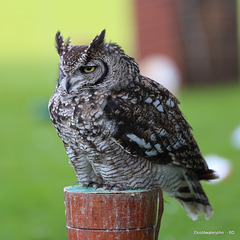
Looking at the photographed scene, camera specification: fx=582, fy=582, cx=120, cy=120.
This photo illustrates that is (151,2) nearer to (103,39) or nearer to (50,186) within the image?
(50,186)

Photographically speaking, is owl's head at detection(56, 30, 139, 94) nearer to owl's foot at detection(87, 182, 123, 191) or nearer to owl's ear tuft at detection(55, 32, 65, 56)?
owl's ear tuft at detection(55, 32, 65, 56)

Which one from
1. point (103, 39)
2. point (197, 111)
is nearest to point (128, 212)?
point (103, 39)

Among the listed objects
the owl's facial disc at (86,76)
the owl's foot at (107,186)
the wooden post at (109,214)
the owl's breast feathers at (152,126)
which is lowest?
the wooden post at (109,214)

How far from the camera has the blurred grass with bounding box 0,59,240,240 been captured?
591 cm

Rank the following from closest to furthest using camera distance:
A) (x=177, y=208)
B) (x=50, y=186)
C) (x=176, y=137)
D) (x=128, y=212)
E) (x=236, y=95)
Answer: (x=128, y=212), (x=176, y=137), (x=177, y=208), (x=50, y=186), (x=236, y=95)

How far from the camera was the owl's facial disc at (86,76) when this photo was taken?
337cm

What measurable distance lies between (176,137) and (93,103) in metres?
0.62

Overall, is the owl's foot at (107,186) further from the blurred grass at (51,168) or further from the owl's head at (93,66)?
the blurred grass at (51,168)

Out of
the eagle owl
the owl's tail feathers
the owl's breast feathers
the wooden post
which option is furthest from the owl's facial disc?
the owl's tail feathers

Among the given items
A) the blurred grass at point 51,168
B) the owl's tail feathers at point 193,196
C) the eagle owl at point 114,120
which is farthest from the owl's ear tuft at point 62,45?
the owl's tail feathers at point 193,196

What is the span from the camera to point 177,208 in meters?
6.59

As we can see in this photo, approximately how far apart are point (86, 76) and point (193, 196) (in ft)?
4.01

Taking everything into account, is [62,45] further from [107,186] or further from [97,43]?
[107,186]

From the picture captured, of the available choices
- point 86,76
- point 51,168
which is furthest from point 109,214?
point 51,168
